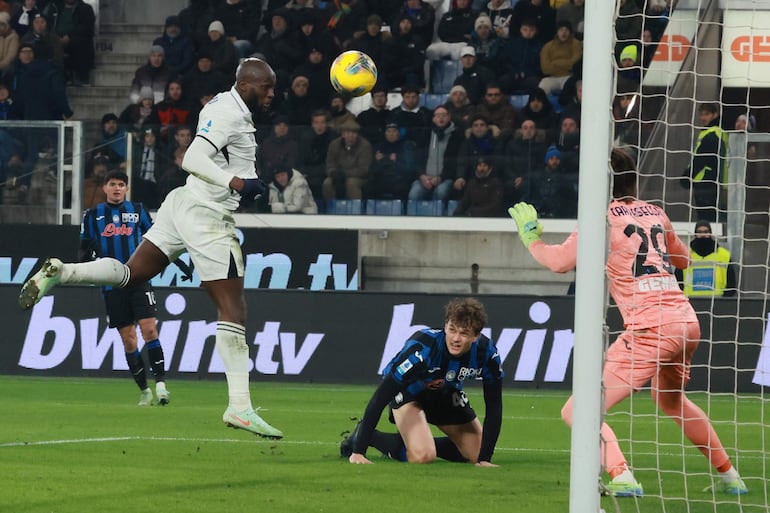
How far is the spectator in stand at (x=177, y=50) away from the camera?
845 inches

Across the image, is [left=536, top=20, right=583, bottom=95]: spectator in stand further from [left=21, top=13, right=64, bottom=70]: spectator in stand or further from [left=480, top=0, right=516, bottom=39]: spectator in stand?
[left=21, top=13, right=64, bottom=70]: spectator in stand

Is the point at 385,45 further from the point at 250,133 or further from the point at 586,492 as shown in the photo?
the point at 586,492

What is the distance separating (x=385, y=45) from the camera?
20828 mm

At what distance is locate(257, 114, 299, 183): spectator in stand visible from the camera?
59.3 feet

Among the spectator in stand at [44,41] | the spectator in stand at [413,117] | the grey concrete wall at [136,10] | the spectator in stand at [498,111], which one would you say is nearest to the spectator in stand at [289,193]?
the spectator in stand at [413,117]

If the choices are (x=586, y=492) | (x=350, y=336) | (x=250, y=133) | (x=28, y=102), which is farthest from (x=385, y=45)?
(x=586, y=492)

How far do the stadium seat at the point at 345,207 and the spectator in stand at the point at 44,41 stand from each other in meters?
5.68

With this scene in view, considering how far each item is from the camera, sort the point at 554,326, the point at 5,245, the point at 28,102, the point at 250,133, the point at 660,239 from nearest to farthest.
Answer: the point at 660,239 → the point at 250,133 → the point at 554,326 → the point at 5,245 → the point at 28,102

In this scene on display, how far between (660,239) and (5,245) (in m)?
12.2

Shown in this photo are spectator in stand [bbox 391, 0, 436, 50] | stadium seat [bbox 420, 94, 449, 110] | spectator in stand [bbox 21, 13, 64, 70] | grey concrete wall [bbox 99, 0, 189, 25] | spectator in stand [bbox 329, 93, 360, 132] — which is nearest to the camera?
spectator in stand [bbox 329, 93, 360, 132]

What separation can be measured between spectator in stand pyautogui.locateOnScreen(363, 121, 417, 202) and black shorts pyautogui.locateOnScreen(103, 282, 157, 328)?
5.78m

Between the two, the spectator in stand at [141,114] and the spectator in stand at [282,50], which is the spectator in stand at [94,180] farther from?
the spectator in stand at [282,50]

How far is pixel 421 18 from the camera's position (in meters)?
21.3

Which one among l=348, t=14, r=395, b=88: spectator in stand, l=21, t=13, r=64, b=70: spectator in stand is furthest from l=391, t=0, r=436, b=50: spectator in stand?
l=21, t=13, r=64, b=70: spectator in stand
